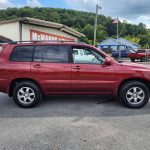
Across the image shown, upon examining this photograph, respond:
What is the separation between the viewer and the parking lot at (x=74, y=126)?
4.82 m

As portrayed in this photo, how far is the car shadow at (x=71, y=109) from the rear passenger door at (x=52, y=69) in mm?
507

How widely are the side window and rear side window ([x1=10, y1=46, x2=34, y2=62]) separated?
3.76ft

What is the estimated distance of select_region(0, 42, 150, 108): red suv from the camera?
731 cm

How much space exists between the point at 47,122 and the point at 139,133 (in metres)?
1.94

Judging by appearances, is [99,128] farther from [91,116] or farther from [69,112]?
[69,112]

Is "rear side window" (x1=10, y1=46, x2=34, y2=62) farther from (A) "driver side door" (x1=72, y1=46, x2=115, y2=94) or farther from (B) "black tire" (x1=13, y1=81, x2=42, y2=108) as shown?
(A) "driver side door" (x1=72, y1=46, x2=115, y2=94)

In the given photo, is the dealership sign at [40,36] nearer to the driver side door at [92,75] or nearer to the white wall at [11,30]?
the white wall at [11,30]

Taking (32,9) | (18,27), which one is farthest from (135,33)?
(18,27)

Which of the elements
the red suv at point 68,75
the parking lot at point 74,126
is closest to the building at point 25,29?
the parking lot at point 74,126

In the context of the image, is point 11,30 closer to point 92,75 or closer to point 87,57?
point 87,57

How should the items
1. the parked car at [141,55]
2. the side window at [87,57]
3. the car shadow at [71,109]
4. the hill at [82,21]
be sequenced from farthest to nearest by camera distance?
the hill at [82,21]
the parked car at [141,55]
the side window at [87,57]
the car shadow at [71,109]

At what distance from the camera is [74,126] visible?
582cm

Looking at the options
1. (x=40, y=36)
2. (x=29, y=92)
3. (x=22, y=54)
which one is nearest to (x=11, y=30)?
(x=40, y=36)

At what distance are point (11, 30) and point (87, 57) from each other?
14.4 metres
